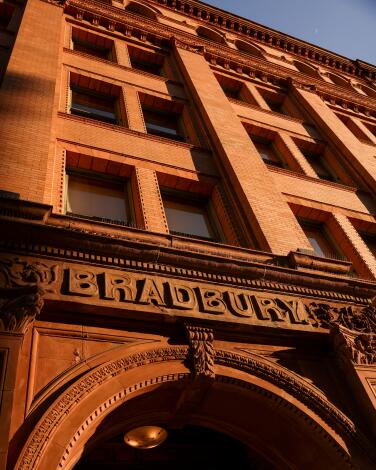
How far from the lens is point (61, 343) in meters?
5.79

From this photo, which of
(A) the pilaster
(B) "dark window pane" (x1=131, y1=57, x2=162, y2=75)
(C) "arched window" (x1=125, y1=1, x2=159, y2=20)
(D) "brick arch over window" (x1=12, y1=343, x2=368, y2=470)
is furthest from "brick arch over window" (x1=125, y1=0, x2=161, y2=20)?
(D) "brick arch over window" (x1=12, y1=343, x2=368, y2=470)

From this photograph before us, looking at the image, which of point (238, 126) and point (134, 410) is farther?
point (238, 126)

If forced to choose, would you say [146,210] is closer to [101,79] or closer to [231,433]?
[231,433]

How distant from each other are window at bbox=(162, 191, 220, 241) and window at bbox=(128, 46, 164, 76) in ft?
28.1

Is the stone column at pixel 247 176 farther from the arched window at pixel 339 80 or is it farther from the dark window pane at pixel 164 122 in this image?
the arched window at pixel 339 80

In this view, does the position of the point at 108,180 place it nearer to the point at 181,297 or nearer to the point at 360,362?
the point at 181,297

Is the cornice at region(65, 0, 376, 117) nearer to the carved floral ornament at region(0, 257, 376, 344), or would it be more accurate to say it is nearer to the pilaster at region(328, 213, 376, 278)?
the pilaster at region(328, 213, 376, 278)

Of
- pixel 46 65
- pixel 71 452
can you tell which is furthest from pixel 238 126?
pixel 71 452

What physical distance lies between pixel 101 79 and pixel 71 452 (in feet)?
37.8

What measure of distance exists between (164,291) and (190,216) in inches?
161

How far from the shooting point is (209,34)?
24656 mm

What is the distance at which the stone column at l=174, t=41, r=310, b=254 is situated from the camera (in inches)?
375

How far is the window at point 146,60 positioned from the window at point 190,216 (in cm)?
857

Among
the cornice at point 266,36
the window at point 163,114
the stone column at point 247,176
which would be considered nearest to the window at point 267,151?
the stone column at point 247,176
